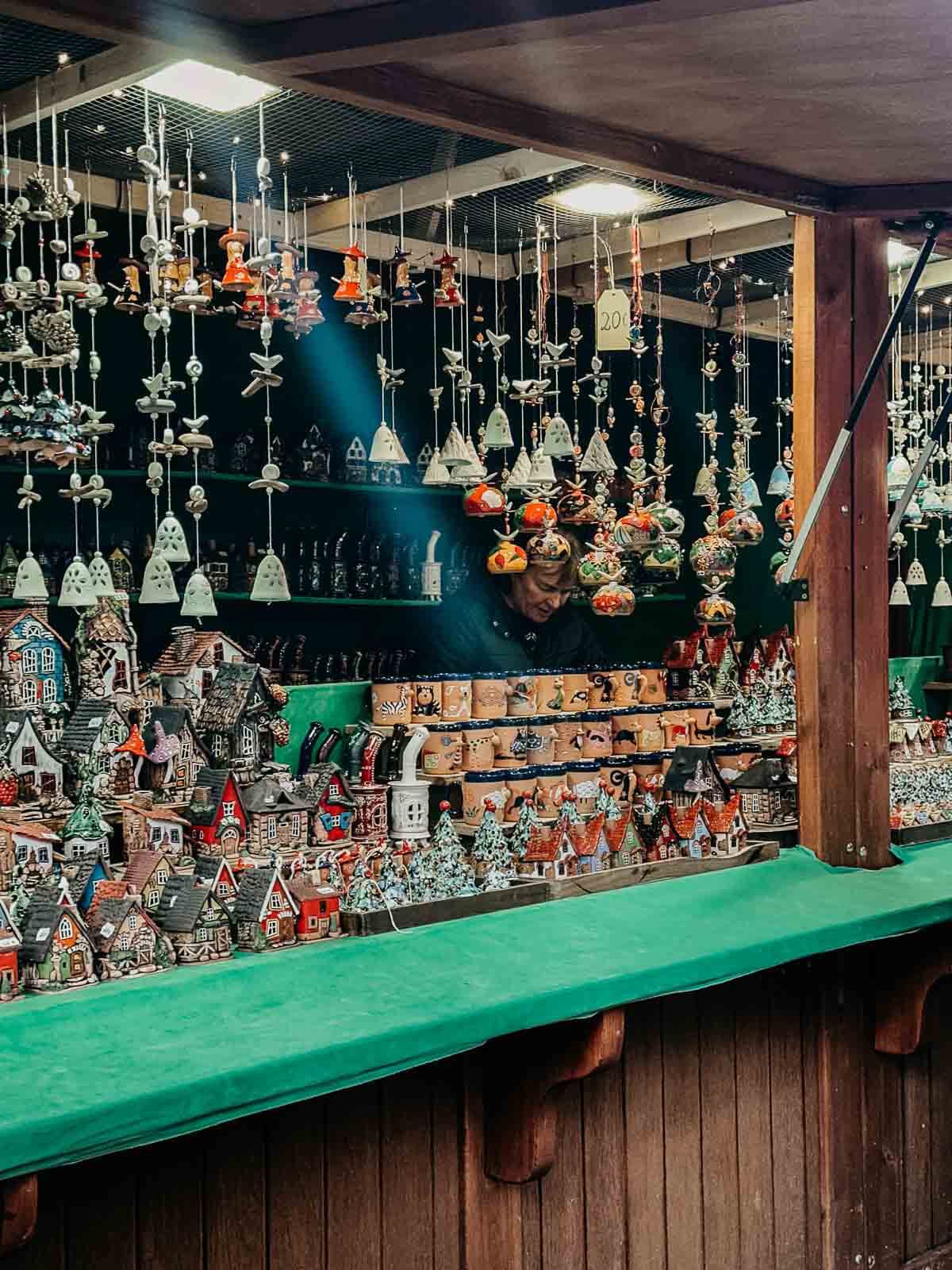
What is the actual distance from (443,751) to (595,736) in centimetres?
64

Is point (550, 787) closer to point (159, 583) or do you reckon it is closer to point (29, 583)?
point (159, 583)

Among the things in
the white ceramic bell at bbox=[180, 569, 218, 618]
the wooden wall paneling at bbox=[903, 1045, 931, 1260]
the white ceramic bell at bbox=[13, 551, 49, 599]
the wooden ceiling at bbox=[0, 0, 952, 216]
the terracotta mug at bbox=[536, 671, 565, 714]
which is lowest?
the wooden wall paneling at bbox=[903, 1045, 931, 1260]

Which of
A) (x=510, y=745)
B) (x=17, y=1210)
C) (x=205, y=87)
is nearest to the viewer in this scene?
(x=17, y=1210)

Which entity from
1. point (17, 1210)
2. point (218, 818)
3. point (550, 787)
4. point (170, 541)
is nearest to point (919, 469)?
point (550, 787)

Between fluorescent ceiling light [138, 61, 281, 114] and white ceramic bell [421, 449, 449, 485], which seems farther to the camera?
white ceramic bell [421, 449, 449, 485]

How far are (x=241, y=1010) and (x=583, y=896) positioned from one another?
37.6 inches

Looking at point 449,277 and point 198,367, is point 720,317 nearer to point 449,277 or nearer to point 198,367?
point 449,277

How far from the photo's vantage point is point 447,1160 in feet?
8.93

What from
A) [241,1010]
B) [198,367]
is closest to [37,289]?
[198,367]

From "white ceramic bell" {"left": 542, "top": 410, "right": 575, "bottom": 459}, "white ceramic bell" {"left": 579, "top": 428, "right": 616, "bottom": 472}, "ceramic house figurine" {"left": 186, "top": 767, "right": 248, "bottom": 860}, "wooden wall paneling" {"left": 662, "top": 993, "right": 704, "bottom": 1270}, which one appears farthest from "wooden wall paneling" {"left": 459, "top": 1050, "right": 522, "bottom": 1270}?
"white ceramic bell" {"left": 579, "top": 428, "right": 616, "bottom": 472}

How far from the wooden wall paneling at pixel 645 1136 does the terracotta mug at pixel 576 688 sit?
2.12m

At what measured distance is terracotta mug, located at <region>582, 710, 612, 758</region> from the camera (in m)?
4.84

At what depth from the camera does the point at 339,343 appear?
5977 mm

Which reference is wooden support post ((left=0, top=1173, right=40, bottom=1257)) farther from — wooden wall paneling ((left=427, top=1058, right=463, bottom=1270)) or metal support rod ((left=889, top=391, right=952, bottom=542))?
metal support rod ((left=889, top=391, right=952, bottom=542))
